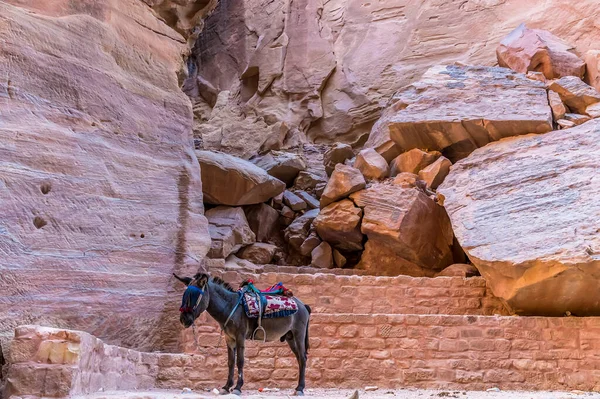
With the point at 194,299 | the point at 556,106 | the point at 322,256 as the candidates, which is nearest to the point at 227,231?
the point at 322,256

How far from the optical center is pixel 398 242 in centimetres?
1005

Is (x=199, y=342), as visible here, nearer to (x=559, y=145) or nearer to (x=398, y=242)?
(x=398, y=242)

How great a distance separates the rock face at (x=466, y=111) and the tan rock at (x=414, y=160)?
8.2 inches

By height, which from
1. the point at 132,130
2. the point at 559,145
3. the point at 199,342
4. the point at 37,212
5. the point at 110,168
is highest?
the point at 559,145

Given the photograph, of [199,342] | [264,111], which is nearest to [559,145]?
[199,342]

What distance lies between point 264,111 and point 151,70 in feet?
27.2

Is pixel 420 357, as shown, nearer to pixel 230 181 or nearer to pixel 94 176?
pixel 94 176

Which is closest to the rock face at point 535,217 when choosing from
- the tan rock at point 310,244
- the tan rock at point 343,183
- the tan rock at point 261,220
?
the tan rock at point 343,183

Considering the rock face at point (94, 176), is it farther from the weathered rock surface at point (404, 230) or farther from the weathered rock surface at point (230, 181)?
the weathered rock surface at point (404, 230)

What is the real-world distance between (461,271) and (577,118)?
353 cm


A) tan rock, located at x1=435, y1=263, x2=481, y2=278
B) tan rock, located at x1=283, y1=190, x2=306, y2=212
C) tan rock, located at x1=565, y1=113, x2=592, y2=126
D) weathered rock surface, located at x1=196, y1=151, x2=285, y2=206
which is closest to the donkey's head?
tan rock, located at x1=435, y1=263, x2=481, y2=278

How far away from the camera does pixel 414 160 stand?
439 inches

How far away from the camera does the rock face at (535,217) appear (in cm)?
696

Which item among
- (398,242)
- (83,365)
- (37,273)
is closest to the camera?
(83,365)
